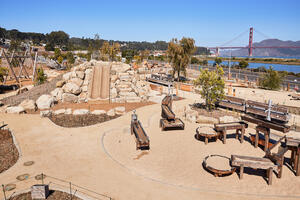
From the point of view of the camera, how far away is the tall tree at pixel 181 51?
36844mm

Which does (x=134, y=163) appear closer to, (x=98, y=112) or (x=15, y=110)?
(x=98, y=112)

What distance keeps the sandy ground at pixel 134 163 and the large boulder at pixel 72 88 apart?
25.5ft

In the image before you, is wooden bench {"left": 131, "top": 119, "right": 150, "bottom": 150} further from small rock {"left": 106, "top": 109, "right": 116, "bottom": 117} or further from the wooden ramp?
the wooden ramp

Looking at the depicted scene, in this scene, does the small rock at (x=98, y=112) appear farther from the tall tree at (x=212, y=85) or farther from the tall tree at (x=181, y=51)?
the tall tree at (x=181, y=51)

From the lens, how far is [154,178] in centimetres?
1048

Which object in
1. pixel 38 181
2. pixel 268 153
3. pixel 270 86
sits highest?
pixel 270 86

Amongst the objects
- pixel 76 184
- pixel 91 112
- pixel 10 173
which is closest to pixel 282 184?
pixel 76 184

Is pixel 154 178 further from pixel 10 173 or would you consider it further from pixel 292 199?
pixel 10 173

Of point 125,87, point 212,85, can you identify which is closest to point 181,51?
point 125,87

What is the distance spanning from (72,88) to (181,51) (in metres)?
18.9

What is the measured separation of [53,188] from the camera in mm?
9625

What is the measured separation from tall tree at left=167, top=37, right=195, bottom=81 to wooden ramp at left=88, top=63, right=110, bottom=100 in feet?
37.1

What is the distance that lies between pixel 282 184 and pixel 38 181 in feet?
34.9

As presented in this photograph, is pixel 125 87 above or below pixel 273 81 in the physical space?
below
